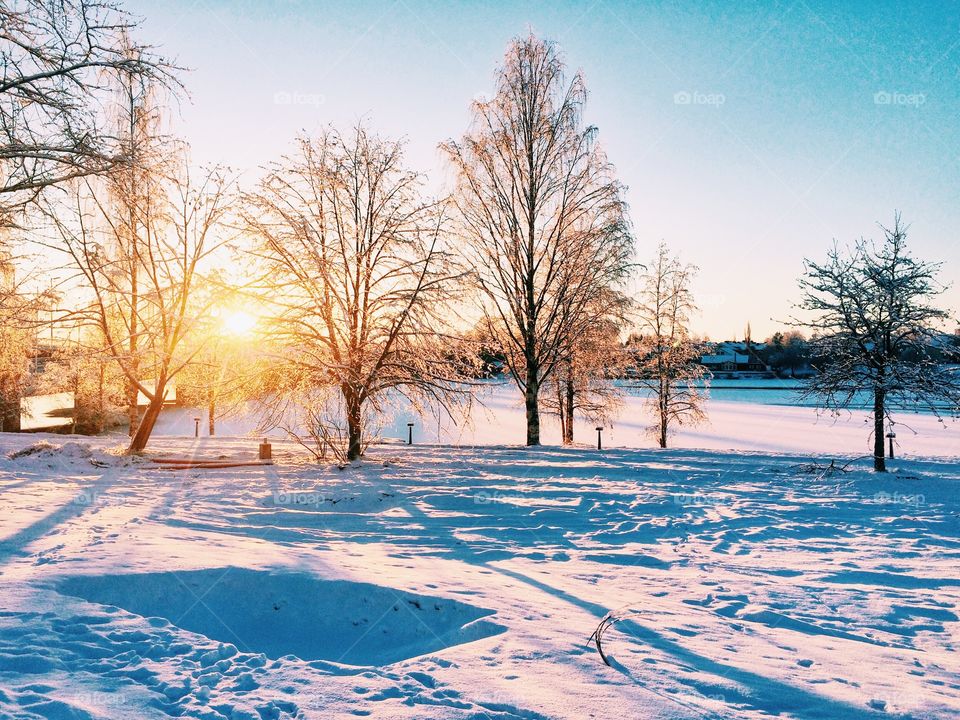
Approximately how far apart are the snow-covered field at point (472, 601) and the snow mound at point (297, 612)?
2 cm

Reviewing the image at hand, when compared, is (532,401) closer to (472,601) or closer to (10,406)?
(472,601)

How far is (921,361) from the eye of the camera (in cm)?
1309

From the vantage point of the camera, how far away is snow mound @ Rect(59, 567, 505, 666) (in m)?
4.26

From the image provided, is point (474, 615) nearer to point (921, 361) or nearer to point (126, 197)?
point (126, 197)

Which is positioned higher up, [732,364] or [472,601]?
[732,364]

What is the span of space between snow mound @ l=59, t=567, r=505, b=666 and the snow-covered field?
0.06ft

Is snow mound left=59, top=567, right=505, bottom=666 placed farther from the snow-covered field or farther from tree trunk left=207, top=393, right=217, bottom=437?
tree trunk left=207, top=393, right=217, bottom=437

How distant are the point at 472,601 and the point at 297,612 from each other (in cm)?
142

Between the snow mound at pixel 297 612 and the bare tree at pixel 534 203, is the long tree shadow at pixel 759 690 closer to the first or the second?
the snow mound at pixel 297 612

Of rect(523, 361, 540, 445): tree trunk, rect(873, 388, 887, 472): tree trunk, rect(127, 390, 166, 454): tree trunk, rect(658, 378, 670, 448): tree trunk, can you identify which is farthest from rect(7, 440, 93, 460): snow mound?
rect(658, 378, 670, 448): tree trunk

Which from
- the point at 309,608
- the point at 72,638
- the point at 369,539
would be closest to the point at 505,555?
the point at 369,539

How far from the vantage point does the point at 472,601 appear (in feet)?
15.8

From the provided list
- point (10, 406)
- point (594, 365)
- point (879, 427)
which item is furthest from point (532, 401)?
point (10, 406)

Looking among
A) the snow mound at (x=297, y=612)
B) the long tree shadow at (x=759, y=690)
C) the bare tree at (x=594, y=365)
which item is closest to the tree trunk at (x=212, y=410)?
the snow mound at (x=297, y=612)
